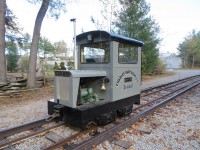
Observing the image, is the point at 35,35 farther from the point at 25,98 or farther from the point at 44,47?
the point at 44,47

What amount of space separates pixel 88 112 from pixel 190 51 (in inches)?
2101


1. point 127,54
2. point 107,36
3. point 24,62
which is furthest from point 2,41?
point 24,62

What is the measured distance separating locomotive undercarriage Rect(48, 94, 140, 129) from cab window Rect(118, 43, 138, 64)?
117 centimetres

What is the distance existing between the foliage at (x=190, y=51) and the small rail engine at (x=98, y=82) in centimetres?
5062

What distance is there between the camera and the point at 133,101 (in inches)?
219

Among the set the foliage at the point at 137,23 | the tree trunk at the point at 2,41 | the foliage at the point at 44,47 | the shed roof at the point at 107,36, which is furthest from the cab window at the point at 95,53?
the foliage at the point at 44,47

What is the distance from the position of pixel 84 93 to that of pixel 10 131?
1.94 metres

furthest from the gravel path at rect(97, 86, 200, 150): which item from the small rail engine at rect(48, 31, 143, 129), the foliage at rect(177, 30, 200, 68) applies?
the foliage at rect(177, 30, 200, 68)

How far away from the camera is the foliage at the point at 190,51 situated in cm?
4875

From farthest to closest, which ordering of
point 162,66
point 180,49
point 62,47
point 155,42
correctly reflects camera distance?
point 180,49
point 62,47
point 162,66
point 155,42

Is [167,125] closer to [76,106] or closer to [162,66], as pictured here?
[76,106]

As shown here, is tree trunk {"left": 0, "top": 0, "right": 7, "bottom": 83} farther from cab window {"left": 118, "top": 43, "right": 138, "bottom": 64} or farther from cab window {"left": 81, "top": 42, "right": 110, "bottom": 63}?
cab window {"left": 118, "top": 43, "right": 138, "bottom": 64}

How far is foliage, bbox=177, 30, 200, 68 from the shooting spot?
48750 millimetres

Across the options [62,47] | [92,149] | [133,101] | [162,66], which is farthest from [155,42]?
[62,47]
